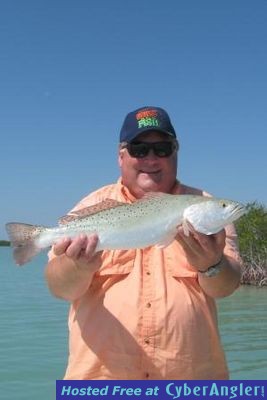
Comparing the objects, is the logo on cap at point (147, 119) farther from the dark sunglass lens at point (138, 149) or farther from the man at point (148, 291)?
the dark sunglass lens at point (138, 149)

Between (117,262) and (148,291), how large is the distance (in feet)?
1.18

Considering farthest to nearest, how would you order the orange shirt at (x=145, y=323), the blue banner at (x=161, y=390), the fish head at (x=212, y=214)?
the fish head at (x=212, y=214) → the orange shirt at (x=145, y=323) → the blue banner at (x=161, y=390)

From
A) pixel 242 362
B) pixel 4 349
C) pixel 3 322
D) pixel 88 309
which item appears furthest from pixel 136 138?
pixel 3 322

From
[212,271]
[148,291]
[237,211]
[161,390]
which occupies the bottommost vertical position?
[161,390]

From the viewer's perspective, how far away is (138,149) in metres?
4.23

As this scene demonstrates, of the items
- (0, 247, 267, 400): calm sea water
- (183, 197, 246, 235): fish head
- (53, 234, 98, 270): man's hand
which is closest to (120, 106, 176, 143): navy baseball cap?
(183, 197, 246, 235): fish head

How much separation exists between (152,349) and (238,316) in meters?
22.5

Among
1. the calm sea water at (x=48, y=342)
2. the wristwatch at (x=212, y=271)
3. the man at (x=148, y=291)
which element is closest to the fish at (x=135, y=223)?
the man at (x=148, y=291)

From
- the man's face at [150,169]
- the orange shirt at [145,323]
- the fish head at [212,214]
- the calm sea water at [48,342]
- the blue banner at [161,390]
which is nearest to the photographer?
the blue banner at [161,390]

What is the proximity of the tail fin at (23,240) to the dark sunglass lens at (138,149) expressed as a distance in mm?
953

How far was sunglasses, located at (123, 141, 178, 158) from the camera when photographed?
4199 mm

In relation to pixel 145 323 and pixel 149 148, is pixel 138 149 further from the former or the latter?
pixel 145 323

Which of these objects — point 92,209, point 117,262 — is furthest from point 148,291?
point 92,209

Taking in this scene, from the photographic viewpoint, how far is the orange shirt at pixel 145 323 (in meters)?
3.85
